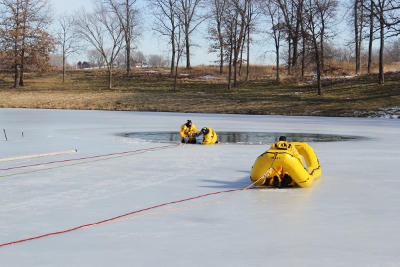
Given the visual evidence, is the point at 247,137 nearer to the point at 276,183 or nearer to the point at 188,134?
the point at 188,134

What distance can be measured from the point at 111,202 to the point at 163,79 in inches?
2163

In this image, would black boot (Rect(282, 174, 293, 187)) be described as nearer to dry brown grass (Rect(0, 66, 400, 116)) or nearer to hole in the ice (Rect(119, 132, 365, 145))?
hole in the ice (Rect(119, 132, 365, 145))

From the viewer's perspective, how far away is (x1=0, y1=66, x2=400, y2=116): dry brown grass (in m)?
41.5

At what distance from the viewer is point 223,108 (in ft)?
142

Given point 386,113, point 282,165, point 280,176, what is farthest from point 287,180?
point 386,113

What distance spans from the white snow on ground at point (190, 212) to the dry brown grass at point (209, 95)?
84.5 feet

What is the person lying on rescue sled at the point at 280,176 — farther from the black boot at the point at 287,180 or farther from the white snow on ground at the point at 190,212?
the white snow on ground at the point at 190,212

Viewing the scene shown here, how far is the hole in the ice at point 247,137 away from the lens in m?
20.6

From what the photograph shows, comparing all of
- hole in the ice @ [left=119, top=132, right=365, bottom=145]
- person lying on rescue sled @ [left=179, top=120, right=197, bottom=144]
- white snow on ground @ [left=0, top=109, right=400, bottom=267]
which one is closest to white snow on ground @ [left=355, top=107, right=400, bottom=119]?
hole in the ice @ [left=119, top=132, right=365, bottom=145]

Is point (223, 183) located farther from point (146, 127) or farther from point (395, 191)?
point (146, 127)

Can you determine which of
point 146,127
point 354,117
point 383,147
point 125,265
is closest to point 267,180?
point 125,265

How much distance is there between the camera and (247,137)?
878 inches

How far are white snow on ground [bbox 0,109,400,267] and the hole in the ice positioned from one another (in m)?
4.35

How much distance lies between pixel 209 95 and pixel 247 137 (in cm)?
2687
